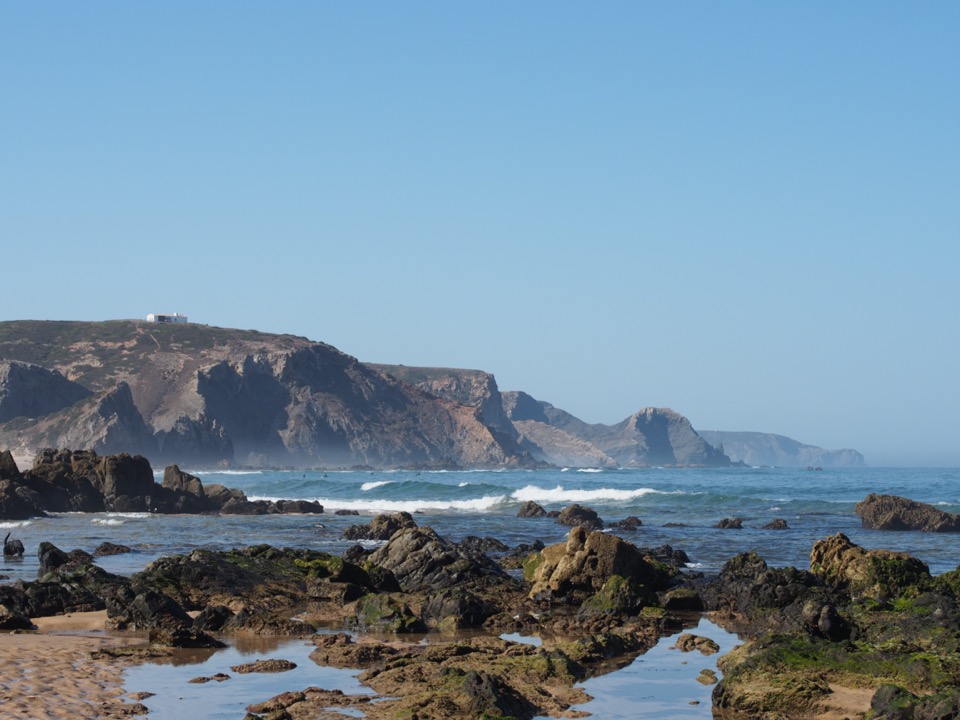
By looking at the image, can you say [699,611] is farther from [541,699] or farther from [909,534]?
[909,534]

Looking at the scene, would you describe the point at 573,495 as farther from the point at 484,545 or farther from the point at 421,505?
the point at 484,545

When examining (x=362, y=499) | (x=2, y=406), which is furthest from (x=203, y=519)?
(x=2, y=406)

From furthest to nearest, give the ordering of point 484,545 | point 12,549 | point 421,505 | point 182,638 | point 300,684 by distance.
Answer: point 421,505, point 484,545, point 12,549, point 182,638, point 300,684

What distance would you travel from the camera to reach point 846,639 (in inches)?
588

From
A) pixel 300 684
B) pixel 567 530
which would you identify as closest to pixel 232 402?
pixel 567 530

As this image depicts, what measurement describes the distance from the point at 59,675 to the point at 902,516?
33.4 meters

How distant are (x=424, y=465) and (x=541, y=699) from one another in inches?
5063

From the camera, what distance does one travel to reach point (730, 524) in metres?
41.7

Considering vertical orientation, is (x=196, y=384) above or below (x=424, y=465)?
above

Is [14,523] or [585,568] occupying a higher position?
[585,568]

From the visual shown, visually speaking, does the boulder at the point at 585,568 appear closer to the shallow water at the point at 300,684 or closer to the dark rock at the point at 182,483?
the shallow water at the point at 300,684

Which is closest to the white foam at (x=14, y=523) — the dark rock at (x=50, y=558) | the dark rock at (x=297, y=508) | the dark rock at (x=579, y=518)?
the dark rock at (x=297, y=508)

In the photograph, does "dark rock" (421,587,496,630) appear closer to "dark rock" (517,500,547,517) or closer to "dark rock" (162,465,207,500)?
"dark rock" (517,500,547,517)

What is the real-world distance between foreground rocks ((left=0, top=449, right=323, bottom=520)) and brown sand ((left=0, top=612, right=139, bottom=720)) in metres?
32.3
